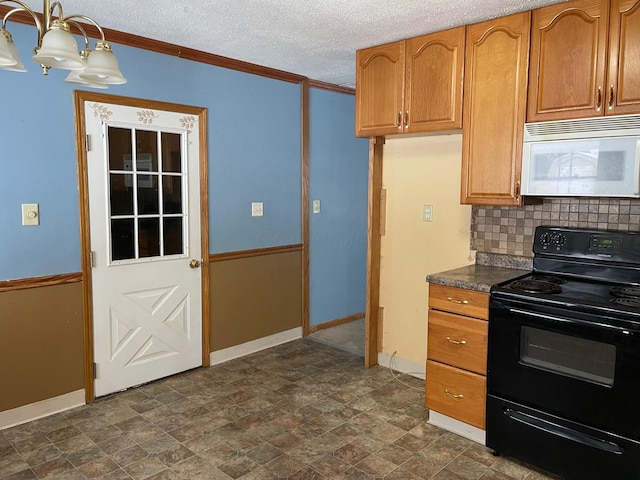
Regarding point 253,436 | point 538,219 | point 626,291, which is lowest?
point 253,436

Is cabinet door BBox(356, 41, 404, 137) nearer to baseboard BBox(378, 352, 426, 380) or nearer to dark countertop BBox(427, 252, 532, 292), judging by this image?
dark countertop BBox(427, 252, 532, 292)

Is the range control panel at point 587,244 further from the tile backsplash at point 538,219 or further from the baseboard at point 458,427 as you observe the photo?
the baseboard at point 458,427

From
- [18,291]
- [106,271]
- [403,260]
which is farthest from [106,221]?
[403,260]

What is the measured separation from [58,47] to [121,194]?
5.94ft

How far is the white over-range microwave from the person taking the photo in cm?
220

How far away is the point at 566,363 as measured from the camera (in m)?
2.17

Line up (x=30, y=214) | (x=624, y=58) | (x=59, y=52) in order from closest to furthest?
1. (x=59, y=52)
2. (x=624, y=58)
3. (x=30, y=214)

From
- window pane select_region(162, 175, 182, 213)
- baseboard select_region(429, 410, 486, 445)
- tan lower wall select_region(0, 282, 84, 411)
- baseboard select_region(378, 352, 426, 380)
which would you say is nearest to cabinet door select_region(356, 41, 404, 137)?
window pane select_region(162, 175, 182, 213)

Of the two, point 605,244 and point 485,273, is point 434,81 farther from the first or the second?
point 605,244

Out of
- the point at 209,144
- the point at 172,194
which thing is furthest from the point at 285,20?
the point at 172,194

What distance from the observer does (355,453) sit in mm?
2471

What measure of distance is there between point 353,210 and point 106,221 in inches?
98.3

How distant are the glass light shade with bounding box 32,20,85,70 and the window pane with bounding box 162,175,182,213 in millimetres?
1859

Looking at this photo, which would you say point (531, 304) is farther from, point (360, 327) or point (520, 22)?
point (360, 327)
